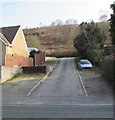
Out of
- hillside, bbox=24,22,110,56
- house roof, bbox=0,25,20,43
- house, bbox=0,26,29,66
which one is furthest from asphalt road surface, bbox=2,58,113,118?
hillside, bbox=24,22,110,56

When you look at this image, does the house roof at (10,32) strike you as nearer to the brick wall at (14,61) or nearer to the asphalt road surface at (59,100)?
the brick wall at (14,61)

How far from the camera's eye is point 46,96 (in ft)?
54.0

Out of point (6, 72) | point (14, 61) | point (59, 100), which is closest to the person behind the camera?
point (59, 100)

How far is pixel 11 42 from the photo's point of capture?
3241 cm

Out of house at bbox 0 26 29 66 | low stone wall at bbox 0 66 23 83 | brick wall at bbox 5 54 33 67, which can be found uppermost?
house at bbox 0 26 29 66

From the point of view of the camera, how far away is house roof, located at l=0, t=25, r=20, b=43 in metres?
33.3

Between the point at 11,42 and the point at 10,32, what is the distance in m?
3.15

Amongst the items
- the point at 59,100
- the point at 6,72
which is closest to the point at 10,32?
the point at 6,72

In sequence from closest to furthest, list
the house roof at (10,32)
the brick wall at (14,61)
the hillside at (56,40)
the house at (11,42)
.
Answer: the brick wall at (14,61) < the house at (11,42) < the house roof at (10,32) < the hillside at (56,40)

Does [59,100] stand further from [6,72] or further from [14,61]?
[14,61]

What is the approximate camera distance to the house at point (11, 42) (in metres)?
30.0

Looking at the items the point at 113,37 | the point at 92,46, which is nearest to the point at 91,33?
the point at 92,46

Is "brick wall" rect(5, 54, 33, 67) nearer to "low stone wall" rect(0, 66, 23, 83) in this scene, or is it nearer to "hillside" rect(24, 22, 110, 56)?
"low stone wall" rect(0, 66, 23, 83)

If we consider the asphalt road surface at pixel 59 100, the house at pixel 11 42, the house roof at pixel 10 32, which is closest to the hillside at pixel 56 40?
the house at pixel 11 42
